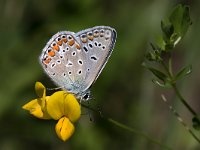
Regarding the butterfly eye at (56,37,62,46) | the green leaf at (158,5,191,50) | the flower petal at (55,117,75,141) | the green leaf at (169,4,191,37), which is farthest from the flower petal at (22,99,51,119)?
the green leaf at (169,4,191,37)

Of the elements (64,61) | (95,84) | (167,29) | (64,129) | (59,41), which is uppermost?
(167,29)

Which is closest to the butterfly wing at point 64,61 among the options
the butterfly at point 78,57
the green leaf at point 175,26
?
the butterfly at point 78,57

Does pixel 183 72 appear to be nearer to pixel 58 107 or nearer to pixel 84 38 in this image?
pixel 84 38

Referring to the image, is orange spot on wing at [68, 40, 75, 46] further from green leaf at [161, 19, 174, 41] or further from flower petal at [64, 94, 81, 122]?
green leaf at [161, 19, 174, 41]

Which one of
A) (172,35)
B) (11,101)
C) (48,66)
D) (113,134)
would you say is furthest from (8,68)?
(172,35)

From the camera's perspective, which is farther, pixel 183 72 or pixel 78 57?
pixel 78 57

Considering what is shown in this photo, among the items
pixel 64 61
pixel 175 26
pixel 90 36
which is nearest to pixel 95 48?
pixel 90 36
